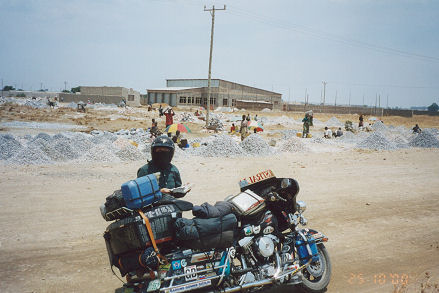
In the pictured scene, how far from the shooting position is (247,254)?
150 inches

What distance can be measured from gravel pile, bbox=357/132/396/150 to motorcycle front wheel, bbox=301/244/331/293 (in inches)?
668

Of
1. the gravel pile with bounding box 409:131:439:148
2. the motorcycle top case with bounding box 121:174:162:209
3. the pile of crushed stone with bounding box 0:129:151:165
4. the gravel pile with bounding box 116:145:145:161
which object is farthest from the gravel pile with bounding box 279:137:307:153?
the motorcycle top case with bounding box 121:174:162:209

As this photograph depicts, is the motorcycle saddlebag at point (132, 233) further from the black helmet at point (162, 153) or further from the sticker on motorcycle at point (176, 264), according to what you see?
the black helmet at point (162, 153)

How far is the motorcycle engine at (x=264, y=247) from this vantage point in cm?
381

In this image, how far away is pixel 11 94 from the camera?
84500 millimetres

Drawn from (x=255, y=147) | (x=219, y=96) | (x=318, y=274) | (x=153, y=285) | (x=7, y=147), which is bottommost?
(x=318, y=274)

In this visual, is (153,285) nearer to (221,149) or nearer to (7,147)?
(7,147)

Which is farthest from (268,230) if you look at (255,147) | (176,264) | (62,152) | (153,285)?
(255,147)

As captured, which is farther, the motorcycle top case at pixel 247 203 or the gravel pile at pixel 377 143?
the gravel pile at pixel 377 143

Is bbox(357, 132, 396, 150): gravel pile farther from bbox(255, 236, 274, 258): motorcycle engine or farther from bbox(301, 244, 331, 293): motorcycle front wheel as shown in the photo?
bbox(255, 236, 274, 258): motorcycle engine

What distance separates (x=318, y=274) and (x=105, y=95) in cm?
7432

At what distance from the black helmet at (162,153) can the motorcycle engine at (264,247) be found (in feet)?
5.03

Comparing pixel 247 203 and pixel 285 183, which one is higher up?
pixel 285 183

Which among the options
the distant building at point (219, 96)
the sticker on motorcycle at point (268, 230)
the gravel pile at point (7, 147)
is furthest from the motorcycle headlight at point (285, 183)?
the distant building at point (219, 96)
